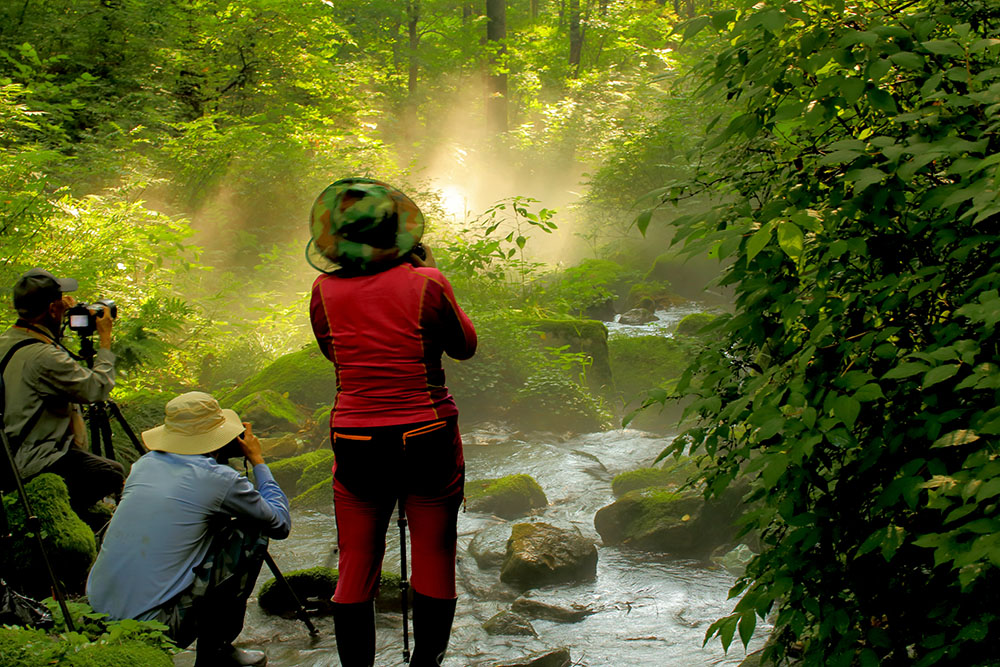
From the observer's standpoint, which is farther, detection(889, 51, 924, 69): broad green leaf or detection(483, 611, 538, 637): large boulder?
detection(483, 611, 538, 637): large boulder

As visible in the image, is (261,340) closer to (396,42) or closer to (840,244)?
(840,244)

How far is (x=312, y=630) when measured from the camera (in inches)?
181

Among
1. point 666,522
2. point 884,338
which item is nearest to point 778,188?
point 884,338

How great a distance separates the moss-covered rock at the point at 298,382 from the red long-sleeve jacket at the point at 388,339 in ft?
26.2

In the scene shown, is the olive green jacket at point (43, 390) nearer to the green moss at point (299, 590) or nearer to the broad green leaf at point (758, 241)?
the green moss at point (299, 590)

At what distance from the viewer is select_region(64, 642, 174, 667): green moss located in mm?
2627

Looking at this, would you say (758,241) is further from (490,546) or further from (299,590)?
(490,546)

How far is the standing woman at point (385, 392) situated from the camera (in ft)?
9.25

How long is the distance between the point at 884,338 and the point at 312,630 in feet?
12.6

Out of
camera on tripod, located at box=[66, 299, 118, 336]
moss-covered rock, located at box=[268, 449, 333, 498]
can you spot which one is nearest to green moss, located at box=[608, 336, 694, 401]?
moss-covered rock, located at box=[268, 449, 333, 498]

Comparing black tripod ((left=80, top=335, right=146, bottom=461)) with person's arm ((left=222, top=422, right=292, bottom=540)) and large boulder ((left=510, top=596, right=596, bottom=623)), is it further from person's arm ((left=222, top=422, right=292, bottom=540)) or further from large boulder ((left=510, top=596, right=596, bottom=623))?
large boulder ((left=510, top=596, right=596, bottom=623))

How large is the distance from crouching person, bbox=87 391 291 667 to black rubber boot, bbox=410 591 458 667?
1.06 m

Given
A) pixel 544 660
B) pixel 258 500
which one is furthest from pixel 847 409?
pixel 544 660

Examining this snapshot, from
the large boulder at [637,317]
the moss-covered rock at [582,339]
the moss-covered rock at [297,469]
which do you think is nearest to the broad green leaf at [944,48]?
the moss-covered rock at [297,469]
